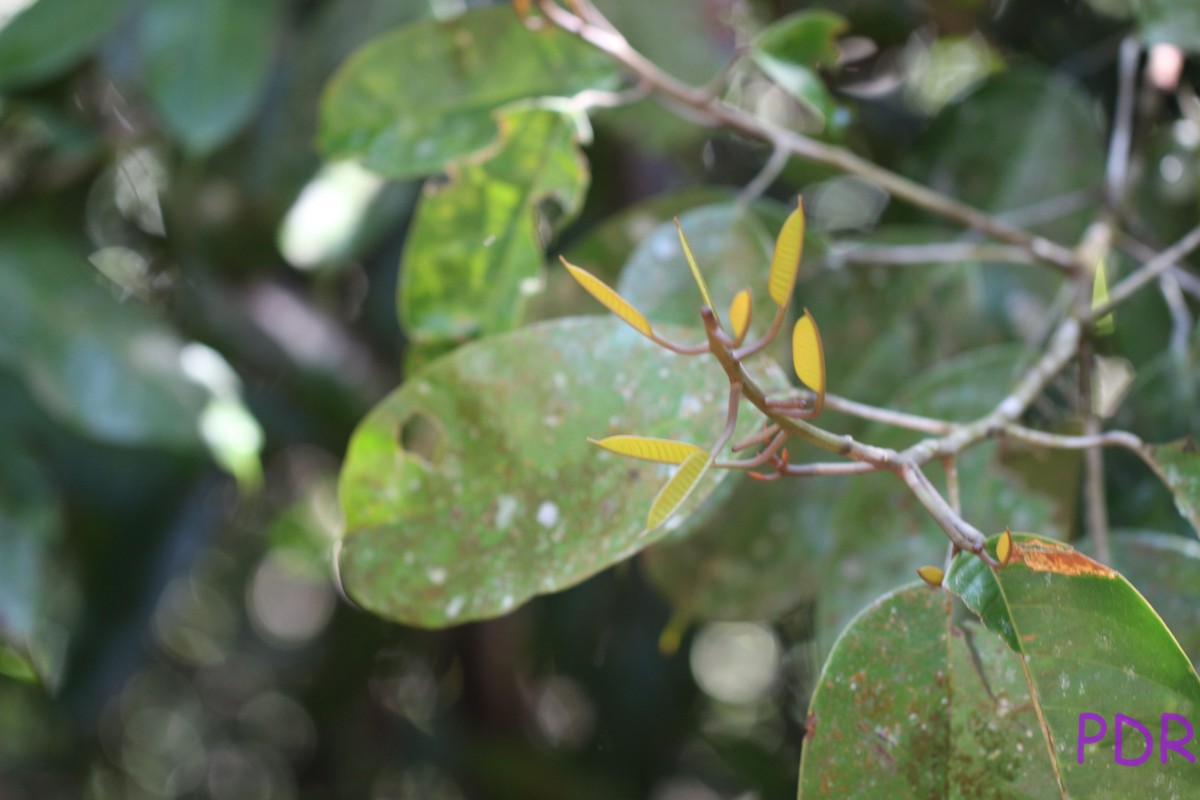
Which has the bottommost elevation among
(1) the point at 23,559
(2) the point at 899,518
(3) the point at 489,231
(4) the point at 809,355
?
(1) the point at 23,559

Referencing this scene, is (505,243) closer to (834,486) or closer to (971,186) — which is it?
(834,486)

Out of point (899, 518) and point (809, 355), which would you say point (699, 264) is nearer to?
point (899, 518)

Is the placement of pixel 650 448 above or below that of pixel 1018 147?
above

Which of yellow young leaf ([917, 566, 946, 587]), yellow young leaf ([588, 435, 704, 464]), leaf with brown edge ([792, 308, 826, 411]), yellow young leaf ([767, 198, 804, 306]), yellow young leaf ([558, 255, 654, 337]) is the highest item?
yellow young leaf ([767, 198, 804, 306])

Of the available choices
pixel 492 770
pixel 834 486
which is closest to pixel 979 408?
pixel 834 486


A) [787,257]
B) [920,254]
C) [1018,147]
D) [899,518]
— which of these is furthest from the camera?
[1018,147]

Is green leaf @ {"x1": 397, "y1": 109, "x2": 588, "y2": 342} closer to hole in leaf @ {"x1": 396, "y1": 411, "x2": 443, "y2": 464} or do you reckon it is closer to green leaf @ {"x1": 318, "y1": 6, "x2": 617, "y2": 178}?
green leaf @ {"x1": 318, "y1": 6, "x2": 617, "y2": 178}

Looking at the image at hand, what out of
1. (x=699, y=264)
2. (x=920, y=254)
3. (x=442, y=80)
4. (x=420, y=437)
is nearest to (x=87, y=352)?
(x=420, y=437)

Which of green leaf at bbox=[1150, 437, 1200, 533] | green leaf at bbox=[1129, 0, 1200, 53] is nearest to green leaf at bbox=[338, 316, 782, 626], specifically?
green leaf at bbox=[1150, 437, 1200, 533]
